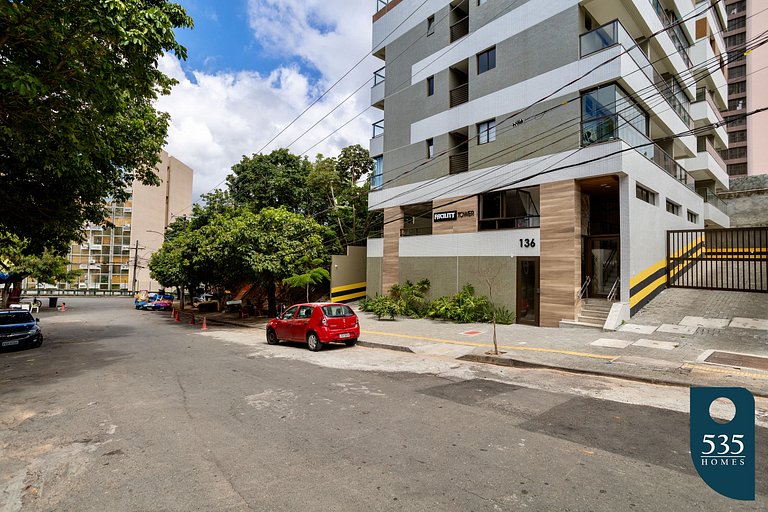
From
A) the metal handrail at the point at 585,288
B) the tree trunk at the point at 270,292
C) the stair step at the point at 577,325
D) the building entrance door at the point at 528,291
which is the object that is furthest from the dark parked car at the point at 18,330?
the metal handrail at the point at 585,288

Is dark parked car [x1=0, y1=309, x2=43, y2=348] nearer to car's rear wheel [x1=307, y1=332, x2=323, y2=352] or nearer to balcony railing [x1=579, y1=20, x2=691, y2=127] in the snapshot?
car's rear wheel [x1=307, y1=332, x2=323, y2=352]

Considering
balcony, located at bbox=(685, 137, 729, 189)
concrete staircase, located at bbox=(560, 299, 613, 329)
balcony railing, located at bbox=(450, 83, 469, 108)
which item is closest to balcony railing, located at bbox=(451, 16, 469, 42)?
balcony railing, located at bbox=(450, 83, 469, 108)

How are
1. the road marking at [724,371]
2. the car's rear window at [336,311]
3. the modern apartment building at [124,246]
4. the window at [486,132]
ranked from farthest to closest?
the modern apartment building at [124,246], the window at [486,132], the car's rear window at [336,311], the road marking at [724,371]

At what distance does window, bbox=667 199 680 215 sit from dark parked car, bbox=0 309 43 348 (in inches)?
1144

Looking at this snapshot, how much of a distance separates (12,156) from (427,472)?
13871 millimetres

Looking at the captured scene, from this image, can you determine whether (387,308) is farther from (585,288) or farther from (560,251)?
(585,288)

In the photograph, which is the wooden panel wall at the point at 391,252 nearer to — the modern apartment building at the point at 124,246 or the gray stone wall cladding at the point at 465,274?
the gray stone wall cladding at the point at 465,274

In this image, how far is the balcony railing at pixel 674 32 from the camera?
20.8 m

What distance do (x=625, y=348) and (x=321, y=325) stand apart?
30.4 ft

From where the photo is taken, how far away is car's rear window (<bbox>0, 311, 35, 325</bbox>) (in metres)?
15.2

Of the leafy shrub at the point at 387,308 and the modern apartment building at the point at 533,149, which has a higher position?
the modern apartment building at the point at 533,149

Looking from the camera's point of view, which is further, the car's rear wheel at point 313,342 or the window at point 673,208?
the window at point 673,208

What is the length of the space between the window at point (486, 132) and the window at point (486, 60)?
2.78m

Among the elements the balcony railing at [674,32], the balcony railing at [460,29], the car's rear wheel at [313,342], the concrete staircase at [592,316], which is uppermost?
the balcony railing at [674,32]
